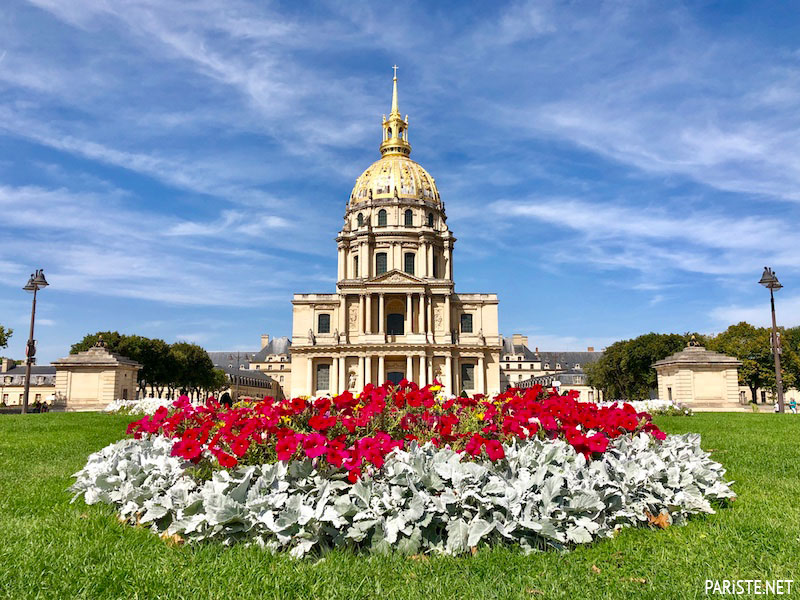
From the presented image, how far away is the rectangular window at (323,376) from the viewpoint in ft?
202

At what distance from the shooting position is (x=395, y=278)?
62312 mm

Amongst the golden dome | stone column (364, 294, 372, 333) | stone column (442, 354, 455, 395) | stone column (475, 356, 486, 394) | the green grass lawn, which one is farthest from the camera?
the golden dome

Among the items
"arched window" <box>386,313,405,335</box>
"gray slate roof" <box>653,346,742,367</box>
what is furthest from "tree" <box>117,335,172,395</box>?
"gray slate roof" <box>653,346,742,367</box>

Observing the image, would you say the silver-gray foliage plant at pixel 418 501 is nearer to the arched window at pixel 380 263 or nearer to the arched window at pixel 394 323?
the arched window at pixel 394 323

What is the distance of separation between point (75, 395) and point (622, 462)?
34545mm

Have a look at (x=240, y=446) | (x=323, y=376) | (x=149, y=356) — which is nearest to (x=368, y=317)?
(x=323, y=376)

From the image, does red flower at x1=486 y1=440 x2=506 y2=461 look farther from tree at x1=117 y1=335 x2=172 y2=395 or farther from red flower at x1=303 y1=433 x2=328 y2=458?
tree at x1=117 y1=335 x2=172 y2=395

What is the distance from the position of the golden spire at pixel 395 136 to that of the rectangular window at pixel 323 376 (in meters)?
28.7

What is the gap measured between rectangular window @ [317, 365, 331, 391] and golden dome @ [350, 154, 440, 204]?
2059 cm

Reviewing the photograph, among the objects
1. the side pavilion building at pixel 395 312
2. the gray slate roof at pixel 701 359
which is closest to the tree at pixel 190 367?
the side pavilion building at pixel 395 312

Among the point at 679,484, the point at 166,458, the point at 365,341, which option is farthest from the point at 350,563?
the point at 365,341

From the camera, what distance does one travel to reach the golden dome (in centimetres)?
7025

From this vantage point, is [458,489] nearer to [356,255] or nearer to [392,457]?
[392,457]

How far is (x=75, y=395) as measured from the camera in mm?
34438
